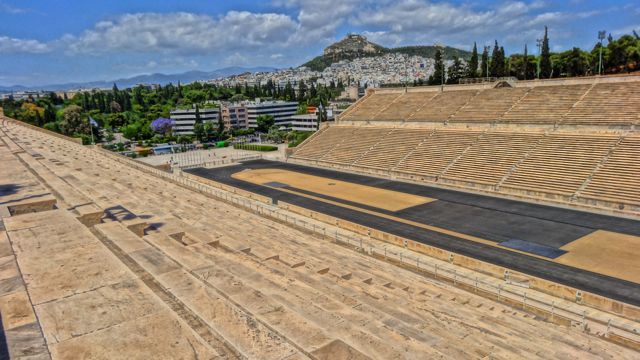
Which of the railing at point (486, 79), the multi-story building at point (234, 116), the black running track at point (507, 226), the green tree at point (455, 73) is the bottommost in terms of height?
the black running track at point (507, 226)

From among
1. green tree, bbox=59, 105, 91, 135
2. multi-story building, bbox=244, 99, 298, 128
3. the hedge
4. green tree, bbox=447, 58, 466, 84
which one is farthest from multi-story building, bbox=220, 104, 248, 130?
green tree, bbox=447, 58, 466, 84

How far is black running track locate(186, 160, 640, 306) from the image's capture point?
69.0ft

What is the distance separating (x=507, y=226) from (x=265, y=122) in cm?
8558

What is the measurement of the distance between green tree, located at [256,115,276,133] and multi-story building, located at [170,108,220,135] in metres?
11.4

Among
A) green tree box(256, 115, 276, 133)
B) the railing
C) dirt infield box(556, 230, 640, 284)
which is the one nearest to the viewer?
dirt infield box(556, 230, 640, 284)

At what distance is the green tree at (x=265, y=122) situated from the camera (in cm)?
10750

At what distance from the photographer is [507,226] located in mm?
28859

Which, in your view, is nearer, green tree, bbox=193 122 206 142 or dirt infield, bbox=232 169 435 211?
dirt infield, bbox=232 169 435 211

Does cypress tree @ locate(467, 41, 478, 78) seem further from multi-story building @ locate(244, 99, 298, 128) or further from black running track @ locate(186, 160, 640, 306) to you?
multi-story building @ locate(244, 99, 298, 128)

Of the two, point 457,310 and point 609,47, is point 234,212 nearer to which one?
point 457,310

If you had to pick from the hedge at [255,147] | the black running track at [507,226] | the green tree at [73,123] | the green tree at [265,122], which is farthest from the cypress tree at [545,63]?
the green tree at [73,123]

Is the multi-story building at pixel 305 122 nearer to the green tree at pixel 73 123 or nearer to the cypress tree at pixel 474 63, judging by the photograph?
the cypress tree at pixel 474 63

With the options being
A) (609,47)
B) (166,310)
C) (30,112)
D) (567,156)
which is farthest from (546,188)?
(30,112)

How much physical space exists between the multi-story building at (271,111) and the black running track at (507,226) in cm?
7692
